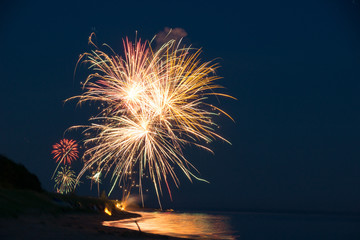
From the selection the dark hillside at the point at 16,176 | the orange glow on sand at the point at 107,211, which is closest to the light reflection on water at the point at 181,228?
the orange glow on sand at the point at 107,211

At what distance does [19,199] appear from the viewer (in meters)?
→ 32.5

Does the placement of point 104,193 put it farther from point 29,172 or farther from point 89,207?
point 29,172

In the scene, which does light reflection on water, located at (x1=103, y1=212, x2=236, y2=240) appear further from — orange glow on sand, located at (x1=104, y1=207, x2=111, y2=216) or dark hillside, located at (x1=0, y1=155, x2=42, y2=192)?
dark hillside, located at (x1=0, y1=155, x2=42, y2=192)

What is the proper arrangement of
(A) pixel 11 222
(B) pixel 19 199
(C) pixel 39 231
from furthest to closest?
(B) pixel 19 199
(A) pixel 11 222
(C) pixel 39 231

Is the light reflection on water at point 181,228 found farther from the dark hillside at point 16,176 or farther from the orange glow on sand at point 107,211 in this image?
the dark hillside at point 16,176

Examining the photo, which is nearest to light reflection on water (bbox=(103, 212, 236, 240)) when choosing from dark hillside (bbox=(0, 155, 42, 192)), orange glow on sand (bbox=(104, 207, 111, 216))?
orange glow on sand (bbox=(104, 207, 111, 216))

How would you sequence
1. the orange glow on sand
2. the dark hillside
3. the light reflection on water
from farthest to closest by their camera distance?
1. the orange glow on sand
2. the dark hillside
3. the light reflection on water

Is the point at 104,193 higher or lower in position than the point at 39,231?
higher

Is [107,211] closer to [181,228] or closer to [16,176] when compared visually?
[181,228]

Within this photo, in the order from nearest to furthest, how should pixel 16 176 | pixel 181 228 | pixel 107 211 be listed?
pixel 16 176 → pixel 181 228 → pixel 107 211

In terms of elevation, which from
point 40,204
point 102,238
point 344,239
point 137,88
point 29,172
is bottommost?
point 344,239

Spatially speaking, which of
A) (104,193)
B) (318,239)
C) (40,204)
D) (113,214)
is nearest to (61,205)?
(40,204)

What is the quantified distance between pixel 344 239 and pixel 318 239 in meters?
4.08

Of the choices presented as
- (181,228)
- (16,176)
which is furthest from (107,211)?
(16,176)
